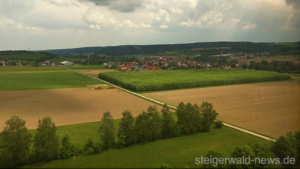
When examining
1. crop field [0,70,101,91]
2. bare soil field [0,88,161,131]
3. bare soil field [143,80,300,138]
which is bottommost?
bare soil field [0,88,161,131]

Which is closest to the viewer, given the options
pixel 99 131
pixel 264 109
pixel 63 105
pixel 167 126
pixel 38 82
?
pixel 99 131

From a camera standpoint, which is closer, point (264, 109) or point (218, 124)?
point (218, 124)

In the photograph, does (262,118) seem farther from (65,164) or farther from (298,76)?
(65,164)

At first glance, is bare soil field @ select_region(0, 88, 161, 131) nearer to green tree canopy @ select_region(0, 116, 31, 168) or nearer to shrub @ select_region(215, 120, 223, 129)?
green tree canopy @ select_region(0, 116, 31, 168)

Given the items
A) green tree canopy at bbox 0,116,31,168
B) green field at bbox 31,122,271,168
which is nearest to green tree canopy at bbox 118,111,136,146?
green field at bbox 31,122,271,168

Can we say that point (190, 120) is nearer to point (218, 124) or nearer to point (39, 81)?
point (218, 124)

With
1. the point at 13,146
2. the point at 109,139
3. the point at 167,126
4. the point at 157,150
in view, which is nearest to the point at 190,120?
the point at 167,126
